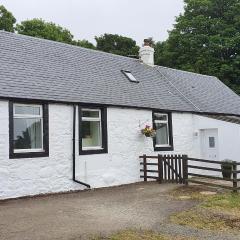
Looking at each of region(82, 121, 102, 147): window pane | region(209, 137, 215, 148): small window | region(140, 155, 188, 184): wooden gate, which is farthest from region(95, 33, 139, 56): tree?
region(82, 121, 102, 147): window pane

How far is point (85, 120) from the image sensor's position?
50.4ft

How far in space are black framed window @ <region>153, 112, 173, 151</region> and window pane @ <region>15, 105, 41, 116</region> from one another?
6248 millimetres

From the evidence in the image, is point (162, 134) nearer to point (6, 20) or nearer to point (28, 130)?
point (28, 130)

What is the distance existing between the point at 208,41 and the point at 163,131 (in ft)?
67.4

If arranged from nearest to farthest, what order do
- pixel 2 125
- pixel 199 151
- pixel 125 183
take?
pixel 2 125
pixel 125 183
pixel 199 151

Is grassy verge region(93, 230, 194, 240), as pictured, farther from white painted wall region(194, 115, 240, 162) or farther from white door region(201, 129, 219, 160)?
white door region(201, 129, 219, 160)

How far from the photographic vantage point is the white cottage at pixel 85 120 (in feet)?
43.5

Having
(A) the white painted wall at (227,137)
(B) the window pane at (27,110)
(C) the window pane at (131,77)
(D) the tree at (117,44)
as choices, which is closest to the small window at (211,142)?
(A) the white painted wall at (227,137)

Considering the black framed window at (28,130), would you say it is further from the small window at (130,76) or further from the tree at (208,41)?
the tree at (208,41)

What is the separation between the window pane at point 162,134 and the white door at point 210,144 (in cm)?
245

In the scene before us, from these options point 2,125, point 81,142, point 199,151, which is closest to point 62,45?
point 81,142

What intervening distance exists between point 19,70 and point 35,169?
3.59m

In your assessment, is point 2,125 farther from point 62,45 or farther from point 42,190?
point 62,45

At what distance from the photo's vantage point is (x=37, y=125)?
45.6 feet
